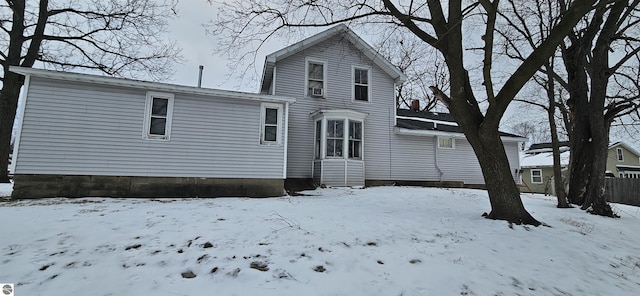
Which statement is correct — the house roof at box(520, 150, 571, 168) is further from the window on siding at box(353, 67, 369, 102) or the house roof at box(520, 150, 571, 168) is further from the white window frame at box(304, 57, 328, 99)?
the white window frame at box(304, 57, 328, 99)

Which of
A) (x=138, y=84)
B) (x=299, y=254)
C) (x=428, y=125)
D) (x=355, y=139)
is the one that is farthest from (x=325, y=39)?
(x=299, y=254)

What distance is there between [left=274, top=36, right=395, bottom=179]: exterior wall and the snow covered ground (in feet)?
20.7

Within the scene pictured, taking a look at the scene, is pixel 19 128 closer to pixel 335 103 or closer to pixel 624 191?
pixel 335 103

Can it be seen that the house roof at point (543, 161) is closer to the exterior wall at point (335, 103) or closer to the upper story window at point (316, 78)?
the exterior wall at point (335, 103)

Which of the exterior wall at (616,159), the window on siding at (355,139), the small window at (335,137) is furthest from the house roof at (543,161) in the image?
the small window at (335,137)

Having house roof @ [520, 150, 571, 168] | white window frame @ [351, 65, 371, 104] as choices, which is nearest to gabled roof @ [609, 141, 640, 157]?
house roof @ [520, 150, 571, 168]

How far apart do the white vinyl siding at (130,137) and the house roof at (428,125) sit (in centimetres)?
696

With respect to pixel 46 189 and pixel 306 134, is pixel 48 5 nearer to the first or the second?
pixel 46 189

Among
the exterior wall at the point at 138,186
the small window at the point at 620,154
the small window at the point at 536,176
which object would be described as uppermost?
the small window at the point at 620,154

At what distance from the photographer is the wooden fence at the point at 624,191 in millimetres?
13492

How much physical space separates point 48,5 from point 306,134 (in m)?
12.8

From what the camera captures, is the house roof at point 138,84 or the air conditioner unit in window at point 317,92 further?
the air conditioner unit in window at point 317,92

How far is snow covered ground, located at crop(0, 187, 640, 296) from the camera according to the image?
111 inches

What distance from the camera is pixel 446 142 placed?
14.1 meters
